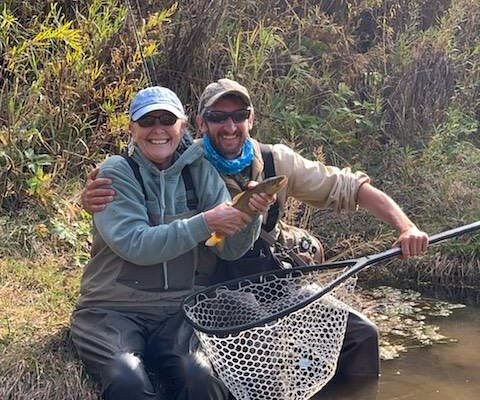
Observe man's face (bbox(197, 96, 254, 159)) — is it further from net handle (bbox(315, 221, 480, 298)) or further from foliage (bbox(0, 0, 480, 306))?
foliage (bbox(0, 0, 480, 306))

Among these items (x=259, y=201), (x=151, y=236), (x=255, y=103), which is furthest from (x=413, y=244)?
(x=255, y=103)

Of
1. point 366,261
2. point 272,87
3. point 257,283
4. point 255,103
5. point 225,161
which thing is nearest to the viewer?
point 366,261

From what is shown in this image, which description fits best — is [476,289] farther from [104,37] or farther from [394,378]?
[104,37]

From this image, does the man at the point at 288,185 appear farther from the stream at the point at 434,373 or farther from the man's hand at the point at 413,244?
the stream at the point at 434,373

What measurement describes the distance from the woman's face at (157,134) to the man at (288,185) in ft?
0.88

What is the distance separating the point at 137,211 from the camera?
11.0ft

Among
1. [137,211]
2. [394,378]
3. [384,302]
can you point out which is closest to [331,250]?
[384,302]

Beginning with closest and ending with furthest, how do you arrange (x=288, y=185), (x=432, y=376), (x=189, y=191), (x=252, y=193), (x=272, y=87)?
(x=252, y=193) < (x=189, y=191) < (x=288, y=185) < (x=432, y=376) < (x=272, y=87)

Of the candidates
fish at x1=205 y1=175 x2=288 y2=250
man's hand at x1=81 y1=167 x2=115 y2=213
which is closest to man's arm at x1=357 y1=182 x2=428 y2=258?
fish at x1=205 y1=175 x2=288 y2=250

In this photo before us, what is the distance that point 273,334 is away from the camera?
3346mm

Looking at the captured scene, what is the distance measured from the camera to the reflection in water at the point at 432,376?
4117 mm

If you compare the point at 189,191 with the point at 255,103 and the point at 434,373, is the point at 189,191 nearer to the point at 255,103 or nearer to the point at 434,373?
the point at 434,373

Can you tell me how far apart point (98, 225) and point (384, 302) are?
2.92 m

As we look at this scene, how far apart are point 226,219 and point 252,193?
0.56ft
